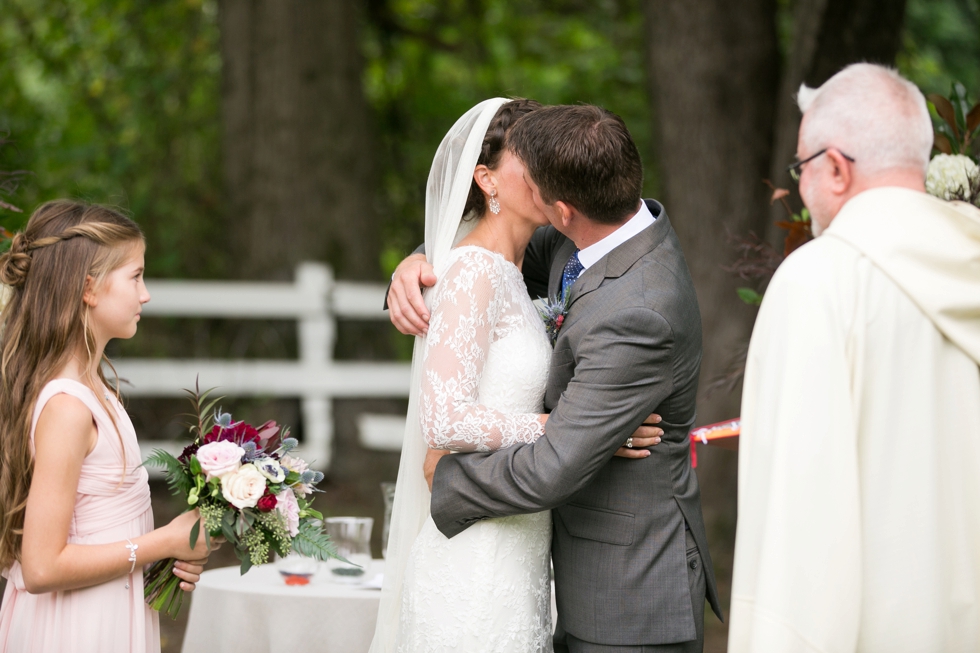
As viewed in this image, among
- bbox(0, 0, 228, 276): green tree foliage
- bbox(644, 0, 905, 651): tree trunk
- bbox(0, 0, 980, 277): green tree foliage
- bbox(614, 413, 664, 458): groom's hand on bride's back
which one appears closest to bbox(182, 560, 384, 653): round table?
bbox(614, 413, 664, 458): groom's hand on bride's back

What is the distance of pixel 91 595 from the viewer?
2.28 meters

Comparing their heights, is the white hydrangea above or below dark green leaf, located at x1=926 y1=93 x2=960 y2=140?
below

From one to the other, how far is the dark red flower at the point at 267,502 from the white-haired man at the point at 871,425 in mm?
1111

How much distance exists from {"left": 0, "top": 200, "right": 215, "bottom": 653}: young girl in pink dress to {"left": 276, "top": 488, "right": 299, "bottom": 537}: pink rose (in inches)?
8.5

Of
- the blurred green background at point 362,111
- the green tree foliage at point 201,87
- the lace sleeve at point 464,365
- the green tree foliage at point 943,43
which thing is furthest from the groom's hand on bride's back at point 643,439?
the green tree foliage at point 943,43

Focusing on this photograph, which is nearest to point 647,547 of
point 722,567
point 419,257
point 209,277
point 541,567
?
point 541,567

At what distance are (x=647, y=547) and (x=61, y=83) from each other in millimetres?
8055

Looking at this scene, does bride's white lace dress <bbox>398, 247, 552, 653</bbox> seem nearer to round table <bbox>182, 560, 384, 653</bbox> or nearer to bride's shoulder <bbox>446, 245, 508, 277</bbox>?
bride's shoulder <bbox>446, 245, 508, 277</bbox>

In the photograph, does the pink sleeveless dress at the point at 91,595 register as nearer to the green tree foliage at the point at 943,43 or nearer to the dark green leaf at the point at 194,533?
the dark green leaf at the point at 194,533

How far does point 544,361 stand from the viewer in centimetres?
249

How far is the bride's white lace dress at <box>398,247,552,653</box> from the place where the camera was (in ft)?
7.61

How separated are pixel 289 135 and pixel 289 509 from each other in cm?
504

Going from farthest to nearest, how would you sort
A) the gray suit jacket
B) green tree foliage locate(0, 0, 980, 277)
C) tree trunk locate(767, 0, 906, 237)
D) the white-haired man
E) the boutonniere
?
green tree foliage locate(0, 0, 980, 277), tree trunk locate(767, 0, 906, 237), the boutonniere, the gray suit jacket, the white-haired man

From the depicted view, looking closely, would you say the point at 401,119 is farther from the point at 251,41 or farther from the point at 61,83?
the point at 61,83
